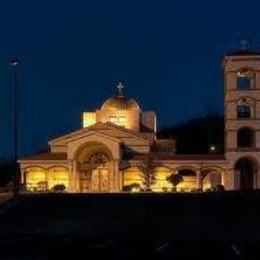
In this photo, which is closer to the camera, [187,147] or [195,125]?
[187,147]

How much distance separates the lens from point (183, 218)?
64.2 meters

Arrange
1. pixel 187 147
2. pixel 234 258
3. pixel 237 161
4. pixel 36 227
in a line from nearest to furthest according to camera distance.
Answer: pixel 234 258, pixel 36 227, pixel 237 161, pixel 187 147

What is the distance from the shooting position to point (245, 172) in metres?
92.5

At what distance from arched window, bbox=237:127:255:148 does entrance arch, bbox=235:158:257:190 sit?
4.13 ft

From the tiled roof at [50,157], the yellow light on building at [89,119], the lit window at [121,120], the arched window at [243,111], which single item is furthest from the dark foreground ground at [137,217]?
the yellow light on building at [89,119]

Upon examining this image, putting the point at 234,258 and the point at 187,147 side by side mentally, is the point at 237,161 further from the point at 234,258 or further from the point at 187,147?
the point at 234,258

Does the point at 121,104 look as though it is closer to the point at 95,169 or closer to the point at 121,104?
the point at 121,104

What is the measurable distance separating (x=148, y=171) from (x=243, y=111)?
8747 mm

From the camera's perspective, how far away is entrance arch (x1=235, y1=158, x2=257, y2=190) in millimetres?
90562

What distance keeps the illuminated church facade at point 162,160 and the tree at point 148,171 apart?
0.14 metres

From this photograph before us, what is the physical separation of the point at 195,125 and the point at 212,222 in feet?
266

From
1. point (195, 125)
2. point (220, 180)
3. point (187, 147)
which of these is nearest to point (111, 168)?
point (220, 180)

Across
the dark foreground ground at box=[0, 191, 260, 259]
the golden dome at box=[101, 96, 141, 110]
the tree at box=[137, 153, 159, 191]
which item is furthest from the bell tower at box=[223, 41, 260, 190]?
the dark foreground ground at box=[0, 191, 260, 259]

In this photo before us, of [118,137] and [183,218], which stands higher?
[118,137]
